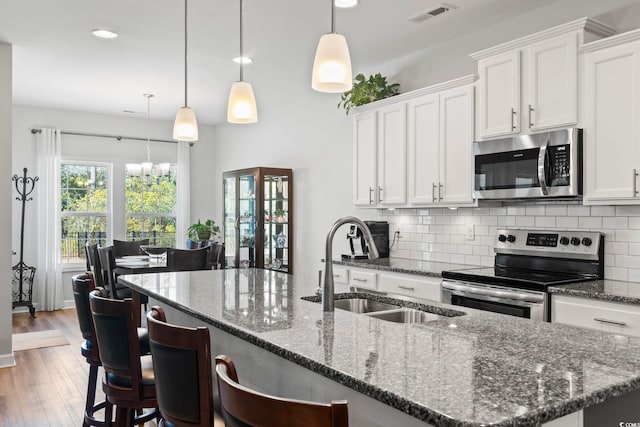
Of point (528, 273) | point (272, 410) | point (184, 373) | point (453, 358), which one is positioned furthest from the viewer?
point (528, 273)

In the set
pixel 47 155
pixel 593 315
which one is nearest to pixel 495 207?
pixel 593 315

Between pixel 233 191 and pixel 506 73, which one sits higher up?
pixel 506 73

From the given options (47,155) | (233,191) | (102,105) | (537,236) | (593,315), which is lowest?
(593,315)

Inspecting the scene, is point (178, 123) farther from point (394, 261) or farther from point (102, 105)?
point (102, 105)

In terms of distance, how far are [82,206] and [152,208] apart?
0.99 metres

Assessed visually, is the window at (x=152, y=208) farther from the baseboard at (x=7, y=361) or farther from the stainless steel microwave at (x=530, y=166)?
the stainless steel microwave at (x=530, y=166)

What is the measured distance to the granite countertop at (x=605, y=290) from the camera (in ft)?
8.73

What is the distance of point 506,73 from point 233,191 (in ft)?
14.5

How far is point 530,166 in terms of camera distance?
11.3 feet

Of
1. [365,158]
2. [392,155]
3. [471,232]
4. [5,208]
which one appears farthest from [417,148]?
[5,208]

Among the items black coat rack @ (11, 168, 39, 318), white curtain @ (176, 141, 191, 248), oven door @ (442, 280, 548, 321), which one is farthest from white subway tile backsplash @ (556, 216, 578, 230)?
black coat rack @ (11, 168, 39, 318)

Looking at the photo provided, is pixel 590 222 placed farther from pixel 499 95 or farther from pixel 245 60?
pixel 245 60

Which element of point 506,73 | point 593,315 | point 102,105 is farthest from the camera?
point 102,105

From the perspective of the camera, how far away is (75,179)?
294 inches
